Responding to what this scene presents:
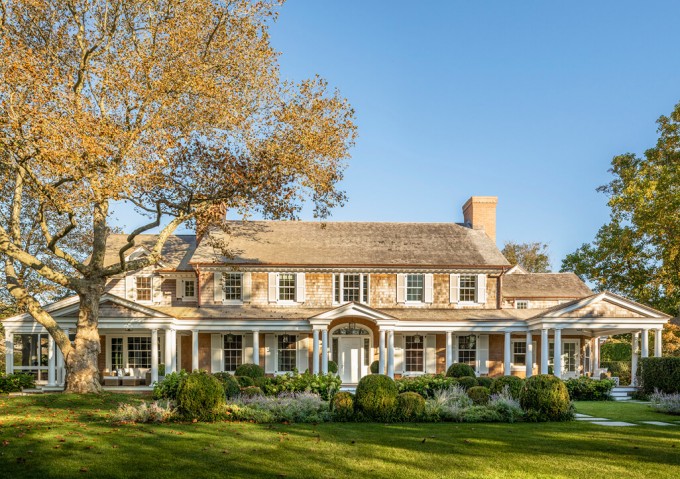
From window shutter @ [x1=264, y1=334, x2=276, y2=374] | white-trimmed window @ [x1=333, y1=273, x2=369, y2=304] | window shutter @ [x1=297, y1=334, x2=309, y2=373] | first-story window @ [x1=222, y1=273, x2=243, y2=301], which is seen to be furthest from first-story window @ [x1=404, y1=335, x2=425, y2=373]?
first-story window @ [x1=222, y1=273, x2=243, y2=301]

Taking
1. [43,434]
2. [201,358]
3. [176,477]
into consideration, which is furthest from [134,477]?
[201,358]

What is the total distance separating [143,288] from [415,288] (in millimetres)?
13776

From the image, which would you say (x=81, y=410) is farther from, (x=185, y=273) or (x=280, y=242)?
(x=280, y=242)

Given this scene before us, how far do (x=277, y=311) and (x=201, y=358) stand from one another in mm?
4398

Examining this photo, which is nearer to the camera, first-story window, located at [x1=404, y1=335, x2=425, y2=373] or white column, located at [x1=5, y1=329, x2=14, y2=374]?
white column, located at [x1=5, y1=329, x2=14, y2=374]

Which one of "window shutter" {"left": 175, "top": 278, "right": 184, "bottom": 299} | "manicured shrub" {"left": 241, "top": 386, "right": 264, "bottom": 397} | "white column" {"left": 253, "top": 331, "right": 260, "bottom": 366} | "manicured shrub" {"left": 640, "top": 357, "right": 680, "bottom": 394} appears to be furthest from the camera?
"window shutter" {"left": 175, "top": 278, "right": 184, "bottom": 299}

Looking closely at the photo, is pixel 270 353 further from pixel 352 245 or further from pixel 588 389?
pixel 588 389

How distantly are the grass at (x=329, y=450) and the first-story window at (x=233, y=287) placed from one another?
48.3 ft

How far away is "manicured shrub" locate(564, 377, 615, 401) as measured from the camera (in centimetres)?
2230

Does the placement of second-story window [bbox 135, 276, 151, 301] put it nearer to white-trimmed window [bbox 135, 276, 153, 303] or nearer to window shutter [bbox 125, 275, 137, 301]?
white-trimmed window [bbox 135, 276, 153, 303]

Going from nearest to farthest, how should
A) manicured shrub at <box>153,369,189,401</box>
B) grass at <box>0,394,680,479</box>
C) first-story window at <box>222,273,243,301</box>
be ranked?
grass at <box>0,394,680,479</box>
manicured shrub at <box>153,369,189,401</box>
first-story window at <box>222,273,243,301</box>

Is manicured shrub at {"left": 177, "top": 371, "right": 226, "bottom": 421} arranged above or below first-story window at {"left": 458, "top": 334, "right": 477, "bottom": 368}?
above

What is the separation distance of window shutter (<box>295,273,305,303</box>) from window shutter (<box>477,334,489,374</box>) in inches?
355

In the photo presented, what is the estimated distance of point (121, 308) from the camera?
25594 millimetres
